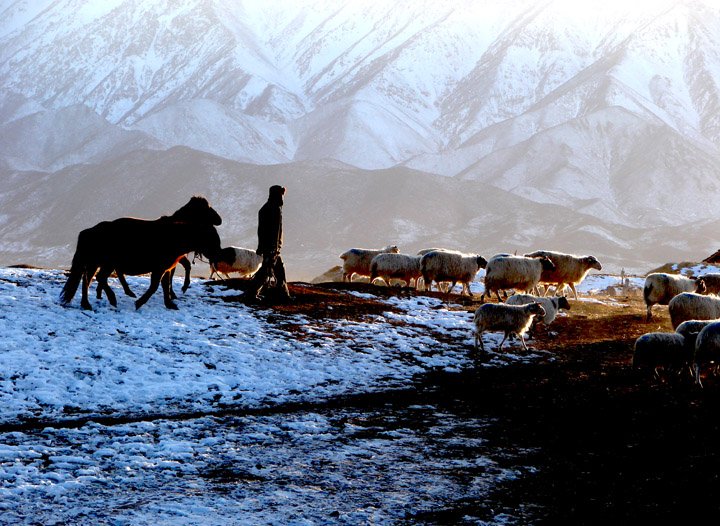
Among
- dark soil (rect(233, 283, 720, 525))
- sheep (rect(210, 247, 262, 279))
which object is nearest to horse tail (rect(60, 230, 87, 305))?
dark soil (rect(233, 283, 720, 525))

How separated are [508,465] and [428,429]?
187cm

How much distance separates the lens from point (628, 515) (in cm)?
755

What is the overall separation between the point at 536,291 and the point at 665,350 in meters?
13.9

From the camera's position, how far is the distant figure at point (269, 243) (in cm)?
1917

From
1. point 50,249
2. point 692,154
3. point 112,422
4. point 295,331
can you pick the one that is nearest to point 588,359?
point 295,331

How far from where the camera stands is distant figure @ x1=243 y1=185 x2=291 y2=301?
755 inches

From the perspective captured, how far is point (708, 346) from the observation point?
1328 centimetres

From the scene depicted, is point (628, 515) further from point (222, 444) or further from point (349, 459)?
point (222, 444)

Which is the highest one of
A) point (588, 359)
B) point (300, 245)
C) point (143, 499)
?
point (300, 245)

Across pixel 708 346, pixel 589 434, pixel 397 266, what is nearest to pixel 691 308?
pixel 708 346

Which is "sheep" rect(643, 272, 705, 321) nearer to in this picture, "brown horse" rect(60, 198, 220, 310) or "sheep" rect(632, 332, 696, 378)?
"sheep" rect(632, 332, 696, 378)

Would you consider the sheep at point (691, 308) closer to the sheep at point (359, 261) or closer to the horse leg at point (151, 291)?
the horse leg at point (151, 291)

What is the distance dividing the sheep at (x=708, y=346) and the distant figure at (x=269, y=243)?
10.5m

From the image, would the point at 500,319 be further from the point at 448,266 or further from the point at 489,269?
the point at 448,266
